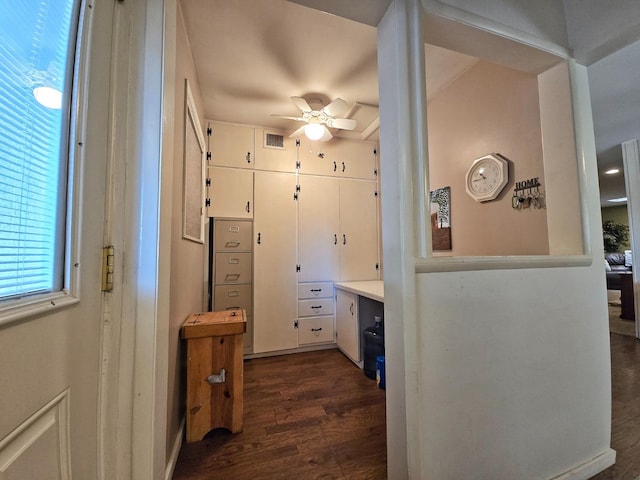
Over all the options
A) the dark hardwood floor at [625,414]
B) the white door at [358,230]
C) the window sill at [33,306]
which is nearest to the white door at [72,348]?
the window sill at [33,306]

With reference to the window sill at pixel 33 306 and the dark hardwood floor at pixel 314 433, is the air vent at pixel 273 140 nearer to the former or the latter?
the dark hardwood floor at pixel 314 433

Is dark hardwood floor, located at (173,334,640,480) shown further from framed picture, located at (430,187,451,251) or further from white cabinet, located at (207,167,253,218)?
white cabinet, located at (207,167,253,218)

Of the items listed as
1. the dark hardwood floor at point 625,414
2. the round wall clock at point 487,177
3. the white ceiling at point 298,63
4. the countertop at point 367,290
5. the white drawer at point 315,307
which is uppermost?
the white ceiling at point 298,63

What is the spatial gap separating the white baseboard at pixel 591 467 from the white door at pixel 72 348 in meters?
1.88

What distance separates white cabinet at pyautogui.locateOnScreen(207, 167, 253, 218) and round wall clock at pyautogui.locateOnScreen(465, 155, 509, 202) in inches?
84.1

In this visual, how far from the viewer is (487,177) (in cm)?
190

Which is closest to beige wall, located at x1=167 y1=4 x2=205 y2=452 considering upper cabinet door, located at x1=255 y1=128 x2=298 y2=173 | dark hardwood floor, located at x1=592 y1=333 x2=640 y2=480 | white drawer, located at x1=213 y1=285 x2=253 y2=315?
white drawer, located at x1=213 y1=285 x2=253 y2=315

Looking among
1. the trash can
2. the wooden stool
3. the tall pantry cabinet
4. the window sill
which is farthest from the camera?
the tall pantry cabinet

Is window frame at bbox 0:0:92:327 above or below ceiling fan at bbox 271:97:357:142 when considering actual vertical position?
below

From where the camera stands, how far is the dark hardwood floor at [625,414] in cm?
129

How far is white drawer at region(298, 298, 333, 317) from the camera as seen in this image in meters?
2.93

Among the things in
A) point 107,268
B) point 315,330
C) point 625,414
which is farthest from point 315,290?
point 625,414

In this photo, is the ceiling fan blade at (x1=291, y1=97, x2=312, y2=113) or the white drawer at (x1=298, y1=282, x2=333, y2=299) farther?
the white drawer at (x1=298, y1=282, x2=333, y2=299)

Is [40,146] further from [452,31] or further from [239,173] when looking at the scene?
[239,173]
